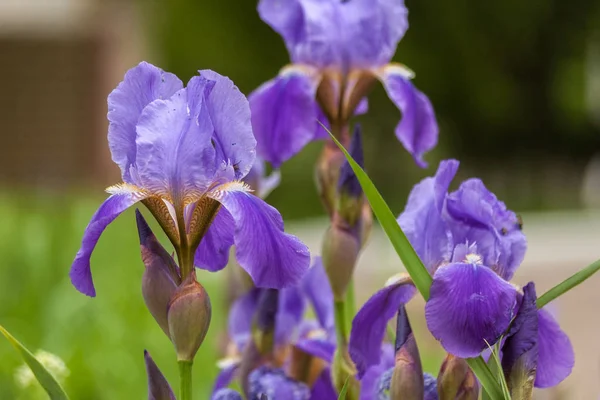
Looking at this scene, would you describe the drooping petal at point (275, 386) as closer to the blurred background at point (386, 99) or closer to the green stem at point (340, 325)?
the green stem at point (340, 325)

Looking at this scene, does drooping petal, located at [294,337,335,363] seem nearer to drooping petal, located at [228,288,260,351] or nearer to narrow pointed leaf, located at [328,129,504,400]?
drooping petal, located at [228,288,260,351]

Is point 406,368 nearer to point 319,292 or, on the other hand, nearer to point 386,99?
point 319,292

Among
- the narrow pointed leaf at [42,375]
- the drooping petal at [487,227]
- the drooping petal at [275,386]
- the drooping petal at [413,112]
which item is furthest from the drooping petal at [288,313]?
the narrow pointed leaf at [42,375]

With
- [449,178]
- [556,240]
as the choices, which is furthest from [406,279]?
[556,240]

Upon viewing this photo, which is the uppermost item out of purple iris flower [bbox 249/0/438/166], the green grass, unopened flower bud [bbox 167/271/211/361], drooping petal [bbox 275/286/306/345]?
purple iris flower [bbox 249/0/438/166]

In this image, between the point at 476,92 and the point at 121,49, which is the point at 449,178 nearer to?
the point at 121,49

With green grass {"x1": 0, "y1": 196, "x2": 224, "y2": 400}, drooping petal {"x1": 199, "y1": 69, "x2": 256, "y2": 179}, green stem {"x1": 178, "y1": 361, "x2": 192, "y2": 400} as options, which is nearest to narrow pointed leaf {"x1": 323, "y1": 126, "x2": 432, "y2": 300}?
drooping petal {"x1": 199, "y1": 69, "x2": 256, "y2": 179}

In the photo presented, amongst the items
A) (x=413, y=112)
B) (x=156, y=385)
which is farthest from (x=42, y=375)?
(x=413, y=112)
